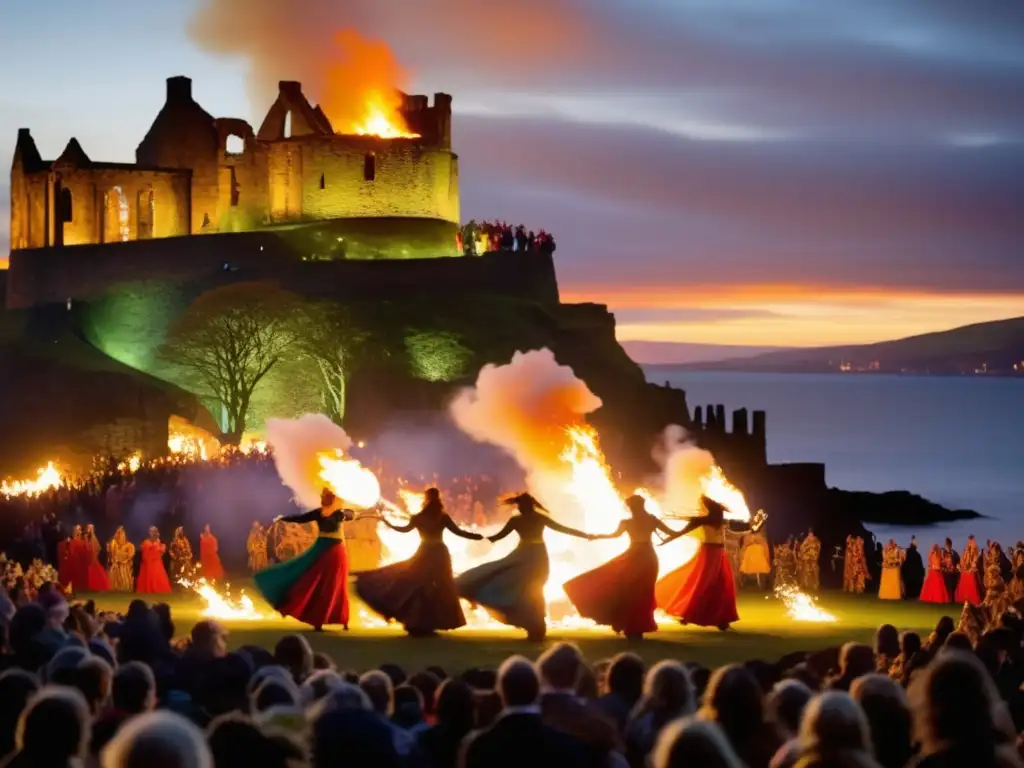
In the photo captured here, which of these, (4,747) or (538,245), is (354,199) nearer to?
(538,245)

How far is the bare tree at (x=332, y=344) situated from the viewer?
218ft

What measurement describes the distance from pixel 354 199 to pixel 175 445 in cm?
1616

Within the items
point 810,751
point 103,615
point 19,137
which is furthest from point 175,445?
point 810,751

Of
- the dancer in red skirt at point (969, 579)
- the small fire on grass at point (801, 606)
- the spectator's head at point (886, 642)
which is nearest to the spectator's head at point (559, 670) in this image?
the spectator's head at point (886, 642)

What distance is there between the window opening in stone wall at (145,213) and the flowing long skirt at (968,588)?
5322cm

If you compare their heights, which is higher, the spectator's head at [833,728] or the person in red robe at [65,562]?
the person in red robe at [65,562]

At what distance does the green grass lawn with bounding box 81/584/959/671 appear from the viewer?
66.9 feet

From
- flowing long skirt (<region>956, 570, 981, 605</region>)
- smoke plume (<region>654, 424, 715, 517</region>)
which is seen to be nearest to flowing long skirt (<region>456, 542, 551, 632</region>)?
smoke plume (<region>654, 424, 715, 517</region>)

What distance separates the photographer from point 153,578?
97.7ft

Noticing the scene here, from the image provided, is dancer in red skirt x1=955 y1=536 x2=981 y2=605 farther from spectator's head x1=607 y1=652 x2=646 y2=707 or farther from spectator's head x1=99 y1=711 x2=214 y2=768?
spectator's head x1=99 y1=711 x2=214 y2=768

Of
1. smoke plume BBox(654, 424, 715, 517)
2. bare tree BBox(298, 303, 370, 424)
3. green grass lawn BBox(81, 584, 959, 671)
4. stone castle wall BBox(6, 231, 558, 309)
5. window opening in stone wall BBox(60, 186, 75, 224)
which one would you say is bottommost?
green grass lawn BBox(81, 584, 959, 671)

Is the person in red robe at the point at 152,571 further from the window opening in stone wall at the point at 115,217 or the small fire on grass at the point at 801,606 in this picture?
the window opening in stone wall at the point at 115,217

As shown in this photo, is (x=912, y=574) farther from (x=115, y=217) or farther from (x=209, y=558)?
(x=115, y=217)

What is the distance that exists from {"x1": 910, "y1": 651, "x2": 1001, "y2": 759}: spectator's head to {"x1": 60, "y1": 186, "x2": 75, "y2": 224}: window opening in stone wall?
7125 centimetres
